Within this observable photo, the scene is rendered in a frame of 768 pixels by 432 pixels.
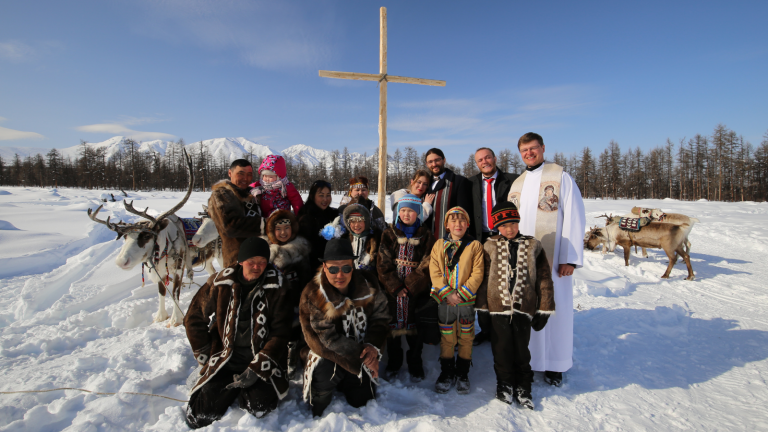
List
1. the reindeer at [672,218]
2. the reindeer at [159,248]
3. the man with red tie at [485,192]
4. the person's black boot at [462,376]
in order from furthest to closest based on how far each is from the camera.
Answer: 1. the reindeer at [672,218]
2. the reindeer at [159,248]
3. the man with red tie at [485,192]
4. the person's black boot at [462,376]

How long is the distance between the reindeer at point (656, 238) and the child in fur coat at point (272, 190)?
995 cm

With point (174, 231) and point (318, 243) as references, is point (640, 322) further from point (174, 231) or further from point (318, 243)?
point (174, 231)

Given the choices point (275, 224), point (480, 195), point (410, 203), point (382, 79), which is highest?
point (382, 79)

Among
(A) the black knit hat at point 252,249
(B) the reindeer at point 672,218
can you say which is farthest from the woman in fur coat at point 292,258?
(B) the reindeer at point 672,218

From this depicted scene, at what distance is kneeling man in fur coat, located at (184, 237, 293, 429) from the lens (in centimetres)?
260

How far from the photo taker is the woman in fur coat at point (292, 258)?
3205mm

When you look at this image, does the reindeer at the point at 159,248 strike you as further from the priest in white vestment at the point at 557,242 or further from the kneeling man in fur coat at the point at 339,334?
the priest in white vestment at the point at 557,242

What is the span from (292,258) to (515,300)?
2.32m

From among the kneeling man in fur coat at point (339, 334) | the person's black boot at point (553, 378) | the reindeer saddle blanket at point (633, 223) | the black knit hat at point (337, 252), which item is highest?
the black knit hat at point (337, 252)

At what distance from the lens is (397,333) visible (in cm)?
334

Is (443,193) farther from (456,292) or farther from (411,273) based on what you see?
(456,292)

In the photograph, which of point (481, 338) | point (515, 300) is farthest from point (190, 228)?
point (515, 300)

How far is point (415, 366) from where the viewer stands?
3.27 metres

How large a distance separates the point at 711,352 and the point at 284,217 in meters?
5.55
